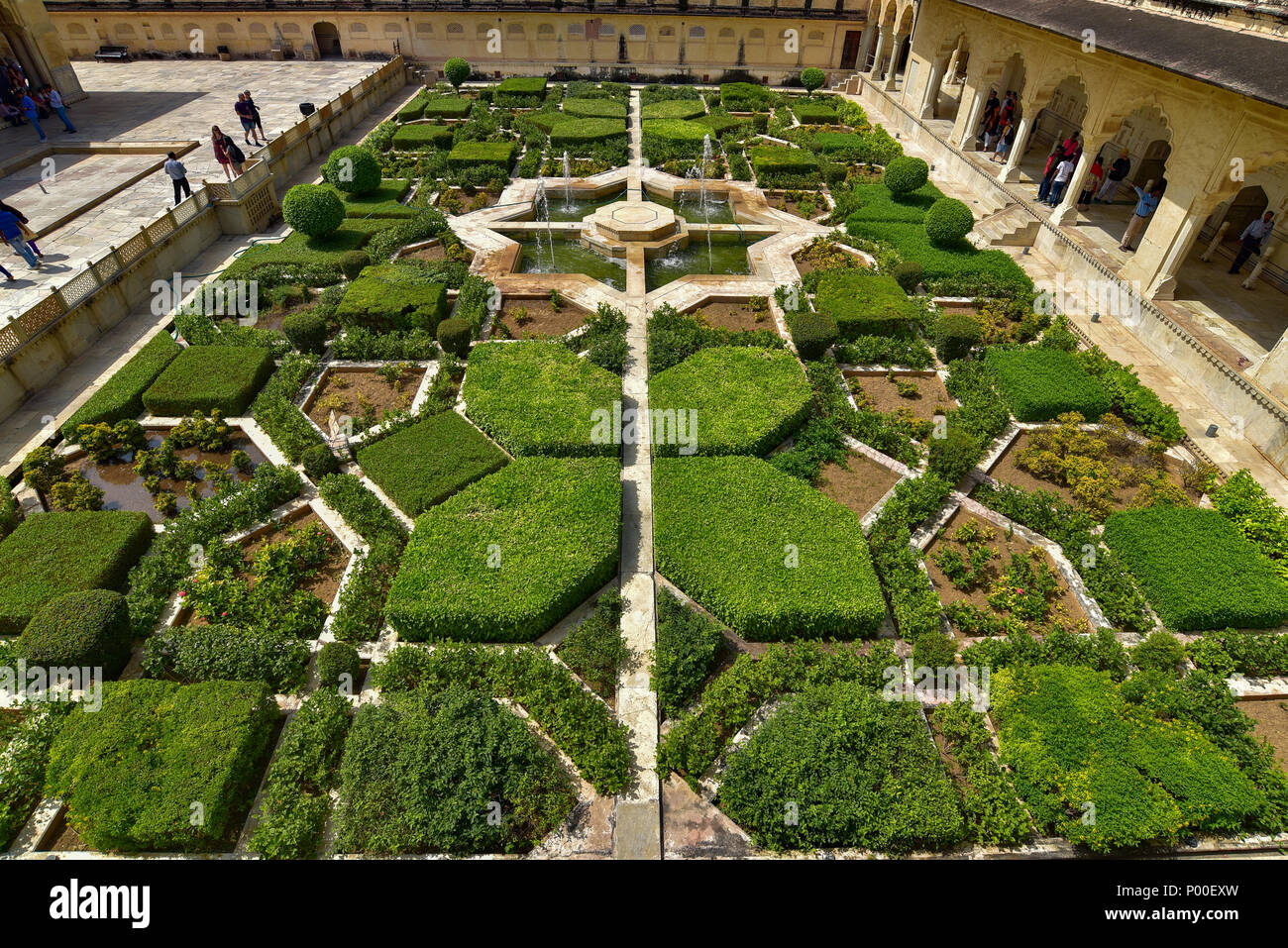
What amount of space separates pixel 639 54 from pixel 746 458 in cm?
3918

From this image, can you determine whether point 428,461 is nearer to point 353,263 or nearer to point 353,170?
point 353,263

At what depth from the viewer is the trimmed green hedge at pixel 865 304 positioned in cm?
1667

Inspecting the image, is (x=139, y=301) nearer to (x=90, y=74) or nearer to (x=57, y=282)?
(x=57, y=282)

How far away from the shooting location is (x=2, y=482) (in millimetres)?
11695

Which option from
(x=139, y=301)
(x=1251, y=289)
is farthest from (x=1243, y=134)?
(x=139, y=301)

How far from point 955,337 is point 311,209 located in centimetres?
1873

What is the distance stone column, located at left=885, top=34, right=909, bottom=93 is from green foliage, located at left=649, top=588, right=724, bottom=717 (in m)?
36.9

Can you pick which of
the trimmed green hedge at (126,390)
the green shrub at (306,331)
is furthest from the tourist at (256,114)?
the green shrub at (306,331)

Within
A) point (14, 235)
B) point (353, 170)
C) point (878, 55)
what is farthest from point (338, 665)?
point (878, 55)

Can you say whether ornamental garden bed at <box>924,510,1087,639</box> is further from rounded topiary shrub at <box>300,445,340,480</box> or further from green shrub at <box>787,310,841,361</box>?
rounded topiary shrub at <box>300,445,340,480</box>

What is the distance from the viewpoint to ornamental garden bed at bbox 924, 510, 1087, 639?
1028cm

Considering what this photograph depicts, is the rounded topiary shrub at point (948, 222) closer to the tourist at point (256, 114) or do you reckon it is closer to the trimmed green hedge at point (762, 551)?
the trimmed green hedge at point (762, 551)

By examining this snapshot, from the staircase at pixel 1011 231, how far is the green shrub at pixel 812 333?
384 inches

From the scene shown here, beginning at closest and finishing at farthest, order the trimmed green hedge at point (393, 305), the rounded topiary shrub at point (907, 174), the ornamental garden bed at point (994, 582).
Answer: the ornamental garden bed at point (994, 582)
the trimmed green hedge at point (393, 305)
the rounded topiary shrub at point (907, 174)
